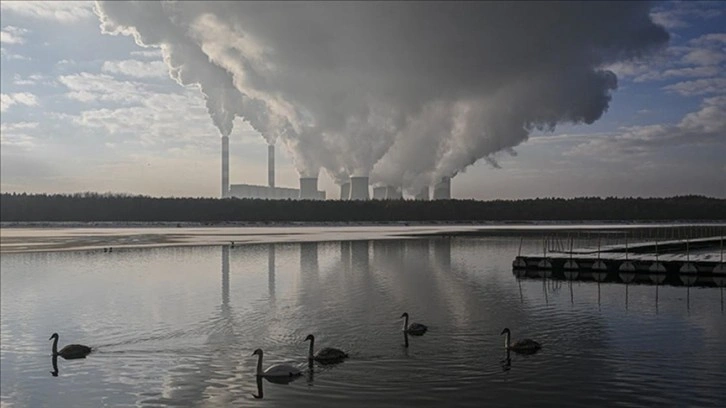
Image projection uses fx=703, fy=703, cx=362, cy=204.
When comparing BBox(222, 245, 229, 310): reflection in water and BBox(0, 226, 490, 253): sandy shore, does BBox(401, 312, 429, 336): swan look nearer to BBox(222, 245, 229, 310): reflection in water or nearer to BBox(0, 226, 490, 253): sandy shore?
BBox(222, 245, 229, 310): reflection in water

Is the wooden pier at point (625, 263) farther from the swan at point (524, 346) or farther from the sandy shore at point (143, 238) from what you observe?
the sandy shore at point (143, 238)

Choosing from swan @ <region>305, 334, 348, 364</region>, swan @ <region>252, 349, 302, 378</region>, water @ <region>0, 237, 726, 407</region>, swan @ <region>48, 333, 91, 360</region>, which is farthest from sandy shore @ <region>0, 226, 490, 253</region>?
swan @ <region>252, 349, 302, 378</region>

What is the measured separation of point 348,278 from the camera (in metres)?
46.0

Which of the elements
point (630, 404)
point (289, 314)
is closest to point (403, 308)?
point (289, 314)

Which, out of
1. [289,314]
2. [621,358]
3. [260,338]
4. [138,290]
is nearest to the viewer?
[621,358]

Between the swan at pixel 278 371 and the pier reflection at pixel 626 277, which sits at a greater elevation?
the pier reflection at pixel 626 277

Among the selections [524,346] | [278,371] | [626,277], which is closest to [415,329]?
[524,346]

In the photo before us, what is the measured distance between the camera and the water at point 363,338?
62.6 ft

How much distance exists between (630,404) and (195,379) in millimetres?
12045

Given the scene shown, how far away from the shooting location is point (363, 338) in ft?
84.4

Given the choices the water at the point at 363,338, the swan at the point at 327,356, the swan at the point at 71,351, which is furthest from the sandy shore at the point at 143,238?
the swan at the point at 327,356

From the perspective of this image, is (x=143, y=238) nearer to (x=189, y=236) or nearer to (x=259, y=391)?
(x=189, y=236)

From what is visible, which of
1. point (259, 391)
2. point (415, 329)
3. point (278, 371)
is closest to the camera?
point (259, 391)

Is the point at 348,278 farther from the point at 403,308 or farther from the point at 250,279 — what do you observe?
the point at 403,308
